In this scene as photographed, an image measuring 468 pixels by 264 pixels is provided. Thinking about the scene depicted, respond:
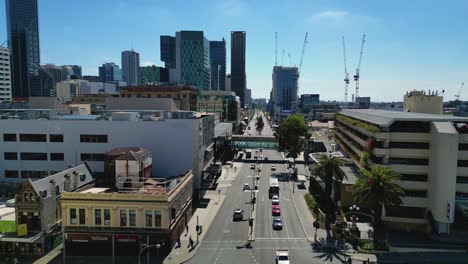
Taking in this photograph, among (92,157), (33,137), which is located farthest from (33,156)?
(92,157)

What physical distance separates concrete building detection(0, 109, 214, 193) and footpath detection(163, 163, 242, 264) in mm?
7806

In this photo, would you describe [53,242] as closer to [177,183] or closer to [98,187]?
[98,187]

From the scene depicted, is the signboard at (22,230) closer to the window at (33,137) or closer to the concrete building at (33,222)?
the concrete building at (33,222)

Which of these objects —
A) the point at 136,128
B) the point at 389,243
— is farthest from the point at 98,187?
the point at 389,243

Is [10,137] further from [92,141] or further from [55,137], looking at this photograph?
[92,141]

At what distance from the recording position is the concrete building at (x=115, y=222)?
60219 mm

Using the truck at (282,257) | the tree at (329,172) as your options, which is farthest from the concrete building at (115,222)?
the tree at (329,172)

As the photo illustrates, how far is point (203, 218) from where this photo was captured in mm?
79812

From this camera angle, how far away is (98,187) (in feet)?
242

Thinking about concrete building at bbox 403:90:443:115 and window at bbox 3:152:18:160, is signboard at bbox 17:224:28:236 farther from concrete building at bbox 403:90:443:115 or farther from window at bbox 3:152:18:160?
concrete building at bbox 403:90:443:115

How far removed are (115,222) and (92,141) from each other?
33083 mm

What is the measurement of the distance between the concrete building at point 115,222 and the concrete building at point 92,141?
26.6 meters

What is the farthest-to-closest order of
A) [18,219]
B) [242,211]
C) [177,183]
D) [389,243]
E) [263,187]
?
[263,187] < [242,211] < [177,183] < [389,243] < [18,219]

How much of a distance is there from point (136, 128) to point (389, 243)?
57404mm
